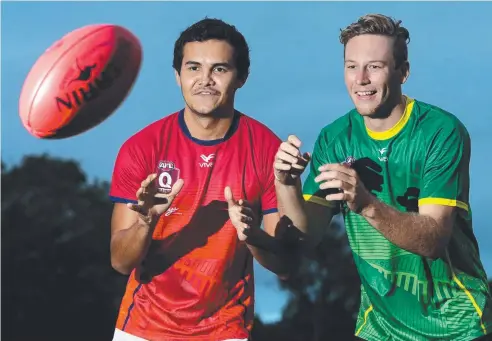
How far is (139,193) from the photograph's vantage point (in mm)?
6496

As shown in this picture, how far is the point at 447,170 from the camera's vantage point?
6.59 m

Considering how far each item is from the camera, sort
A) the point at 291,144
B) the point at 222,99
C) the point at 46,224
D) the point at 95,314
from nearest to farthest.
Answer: the point at 291,144
the point at 222,99
the point at 95,314
the point at 46,224

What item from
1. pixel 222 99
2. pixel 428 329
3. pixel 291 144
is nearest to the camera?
pixel 291 144

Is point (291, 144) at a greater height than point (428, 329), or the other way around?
point (291, 144)

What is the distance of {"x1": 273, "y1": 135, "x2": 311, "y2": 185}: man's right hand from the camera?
6.19m

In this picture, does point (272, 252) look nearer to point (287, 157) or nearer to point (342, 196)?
point (287, 157)

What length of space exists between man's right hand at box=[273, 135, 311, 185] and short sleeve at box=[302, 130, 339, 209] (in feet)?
1.79

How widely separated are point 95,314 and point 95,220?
2.92 meters

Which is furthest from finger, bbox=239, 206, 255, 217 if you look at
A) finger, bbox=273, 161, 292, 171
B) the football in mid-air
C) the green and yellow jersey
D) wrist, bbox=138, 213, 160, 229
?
the football in mid-air

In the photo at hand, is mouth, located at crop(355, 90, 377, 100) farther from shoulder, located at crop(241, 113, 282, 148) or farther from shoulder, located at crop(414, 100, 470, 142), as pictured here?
shoulder, located at crop(241, 113, 282, 148)

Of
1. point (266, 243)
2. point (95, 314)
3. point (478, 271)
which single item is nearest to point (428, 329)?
point (478, 271)

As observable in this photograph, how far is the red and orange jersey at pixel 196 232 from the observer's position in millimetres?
7020

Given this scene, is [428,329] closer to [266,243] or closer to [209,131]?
[266,243]

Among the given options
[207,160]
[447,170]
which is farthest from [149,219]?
[447,170]
